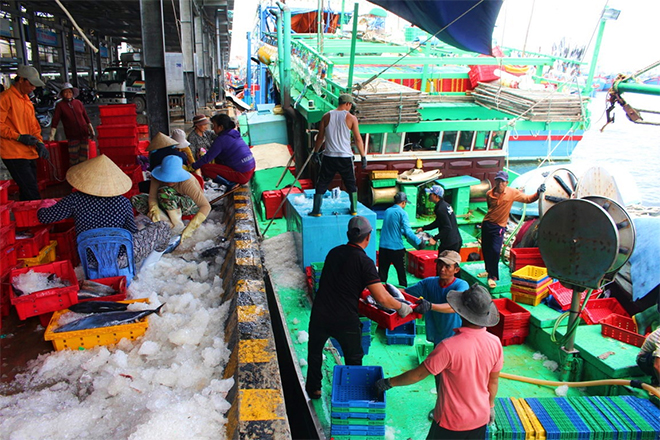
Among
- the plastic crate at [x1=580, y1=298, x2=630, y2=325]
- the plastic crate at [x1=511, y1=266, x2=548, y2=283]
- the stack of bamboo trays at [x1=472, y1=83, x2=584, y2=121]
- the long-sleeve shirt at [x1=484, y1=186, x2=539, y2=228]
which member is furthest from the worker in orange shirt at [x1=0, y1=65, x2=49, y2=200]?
the stack of bamboo trays at [x1=472, y1=83, x2=584, y2=121]

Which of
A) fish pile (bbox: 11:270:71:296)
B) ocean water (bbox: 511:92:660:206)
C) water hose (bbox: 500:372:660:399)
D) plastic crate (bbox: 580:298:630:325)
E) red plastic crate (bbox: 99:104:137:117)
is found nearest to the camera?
fish pile (bbox: 11:270:71:296)

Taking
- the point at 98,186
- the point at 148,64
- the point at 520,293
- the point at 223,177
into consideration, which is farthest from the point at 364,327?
the point at 148,64

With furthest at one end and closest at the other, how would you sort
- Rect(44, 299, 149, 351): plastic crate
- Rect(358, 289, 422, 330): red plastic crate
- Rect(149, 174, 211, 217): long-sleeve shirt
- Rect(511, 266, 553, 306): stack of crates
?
Rect(511, 266, 553, 306): stack of crates, Rect(149, 174, 211, 217): long-sleeve shirt, Rect(358, 289, 422, 330): red plastic crate, Rect(44, 299, 149, 351): plastic crate

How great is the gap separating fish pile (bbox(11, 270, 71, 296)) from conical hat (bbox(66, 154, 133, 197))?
876mm

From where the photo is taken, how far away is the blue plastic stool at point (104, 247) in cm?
434

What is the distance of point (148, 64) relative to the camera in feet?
24.1

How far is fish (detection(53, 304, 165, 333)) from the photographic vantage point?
3.81 metres

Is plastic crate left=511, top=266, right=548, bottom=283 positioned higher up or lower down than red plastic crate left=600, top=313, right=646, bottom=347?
higher up

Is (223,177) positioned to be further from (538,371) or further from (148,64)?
(538,371)

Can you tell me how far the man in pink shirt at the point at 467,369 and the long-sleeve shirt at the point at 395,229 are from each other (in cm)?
346

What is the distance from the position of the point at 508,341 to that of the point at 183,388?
14.5ft

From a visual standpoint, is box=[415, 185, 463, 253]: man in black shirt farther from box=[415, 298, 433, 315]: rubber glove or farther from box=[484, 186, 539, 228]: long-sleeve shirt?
box=[415, 298, 433, 315]: rubber glove

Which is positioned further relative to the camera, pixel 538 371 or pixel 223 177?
pixel 223 177

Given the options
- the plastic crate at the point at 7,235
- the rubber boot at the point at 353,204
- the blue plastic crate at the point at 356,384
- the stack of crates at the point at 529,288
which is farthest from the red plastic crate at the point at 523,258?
the plastic crate at the point at 7,235
